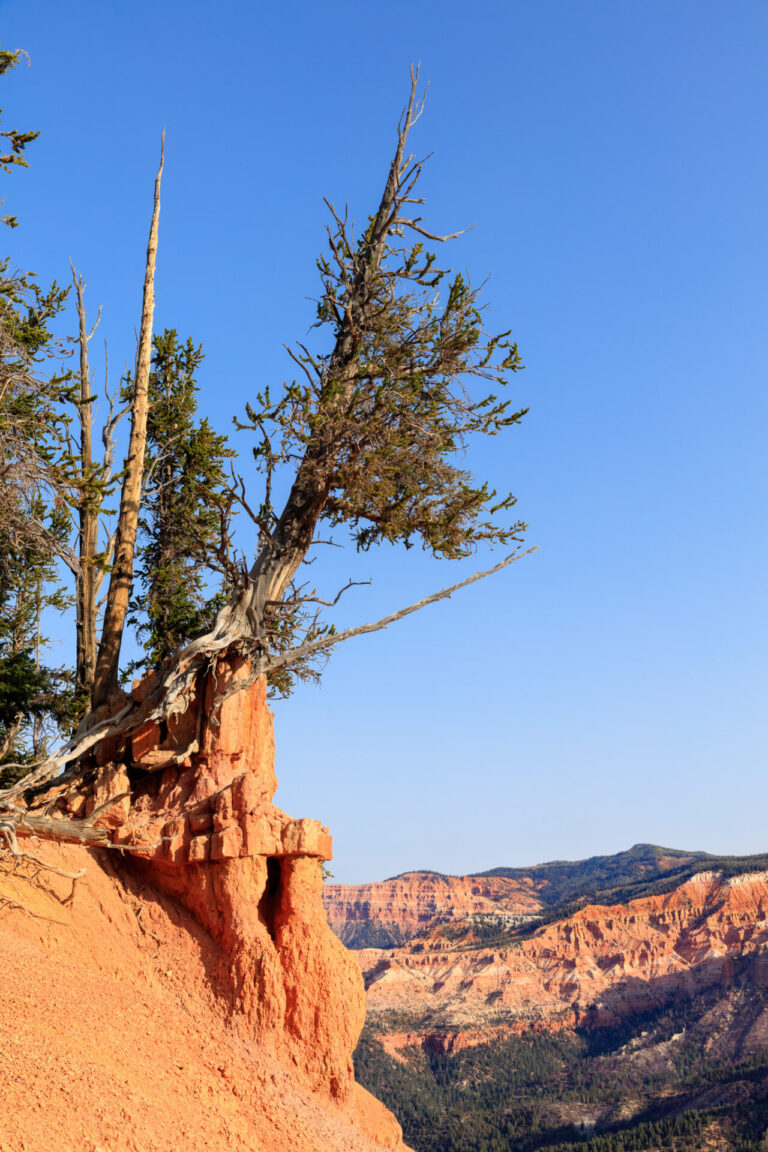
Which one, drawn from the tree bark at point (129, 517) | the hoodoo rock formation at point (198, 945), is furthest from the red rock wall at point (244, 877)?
the tree bark at point (129, 517)

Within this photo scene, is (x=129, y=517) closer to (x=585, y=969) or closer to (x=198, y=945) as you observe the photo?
(x=198, y=945)

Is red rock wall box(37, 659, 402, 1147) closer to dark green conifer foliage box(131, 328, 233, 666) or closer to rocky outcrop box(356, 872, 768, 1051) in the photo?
dark green conifer foliage box(131, 328, 233, 666)

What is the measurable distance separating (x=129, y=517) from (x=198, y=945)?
7119mm

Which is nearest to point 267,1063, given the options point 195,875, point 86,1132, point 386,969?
point 195,875

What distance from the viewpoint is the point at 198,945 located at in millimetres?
12078

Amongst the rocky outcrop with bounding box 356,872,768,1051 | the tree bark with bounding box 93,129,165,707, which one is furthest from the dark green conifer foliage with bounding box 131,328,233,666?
the rocky outcrop with bounding box 356,872,768,1051

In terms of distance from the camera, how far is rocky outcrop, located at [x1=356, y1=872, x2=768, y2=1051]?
133 m

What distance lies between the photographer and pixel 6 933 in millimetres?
10102

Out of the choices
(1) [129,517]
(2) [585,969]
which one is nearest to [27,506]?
(1) [129,517]


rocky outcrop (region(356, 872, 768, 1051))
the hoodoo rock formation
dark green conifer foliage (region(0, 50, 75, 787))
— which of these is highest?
dark green conifer foliage (region(0, 50, 75, 787))

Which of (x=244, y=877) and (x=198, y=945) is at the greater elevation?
(x=244, y=877)

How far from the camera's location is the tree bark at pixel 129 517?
14.7 metres

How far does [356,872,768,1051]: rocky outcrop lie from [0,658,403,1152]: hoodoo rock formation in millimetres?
125945

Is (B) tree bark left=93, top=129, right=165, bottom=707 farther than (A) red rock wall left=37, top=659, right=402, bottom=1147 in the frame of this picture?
Yes
